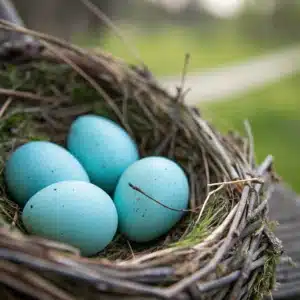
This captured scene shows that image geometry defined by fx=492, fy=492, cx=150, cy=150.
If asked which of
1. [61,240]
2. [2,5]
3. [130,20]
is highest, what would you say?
[130,20]

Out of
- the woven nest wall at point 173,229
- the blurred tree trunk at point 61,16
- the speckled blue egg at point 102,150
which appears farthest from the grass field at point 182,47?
the speckled blue egg at point 102,150

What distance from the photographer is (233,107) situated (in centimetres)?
316

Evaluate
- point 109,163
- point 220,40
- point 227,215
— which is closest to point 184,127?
point 109,163

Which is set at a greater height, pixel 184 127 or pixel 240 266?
pixel 184 127

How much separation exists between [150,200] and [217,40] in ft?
20.4

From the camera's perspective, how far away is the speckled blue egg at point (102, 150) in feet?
3.44

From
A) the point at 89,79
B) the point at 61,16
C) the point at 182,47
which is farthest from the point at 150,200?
the point at 182,47

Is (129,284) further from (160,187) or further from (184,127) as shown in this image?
(184,127)

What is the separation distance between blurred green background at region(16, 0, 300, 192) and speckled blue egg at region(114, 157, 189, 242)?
33 centimetres

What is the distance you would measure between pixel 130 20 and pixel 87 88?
6.23 metres

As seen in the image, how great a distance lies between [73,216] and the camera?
809 mm

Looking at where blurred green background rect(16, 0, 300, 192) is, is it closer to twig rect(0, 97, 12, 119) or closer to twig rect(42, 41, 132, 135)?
twig rect(42, 41, 132, 135)

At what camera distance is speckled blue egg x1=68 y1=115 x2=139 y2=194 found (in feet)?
3.44

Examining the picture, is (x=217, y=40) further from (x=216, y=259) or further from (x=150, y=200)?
(x=216, y=259)
